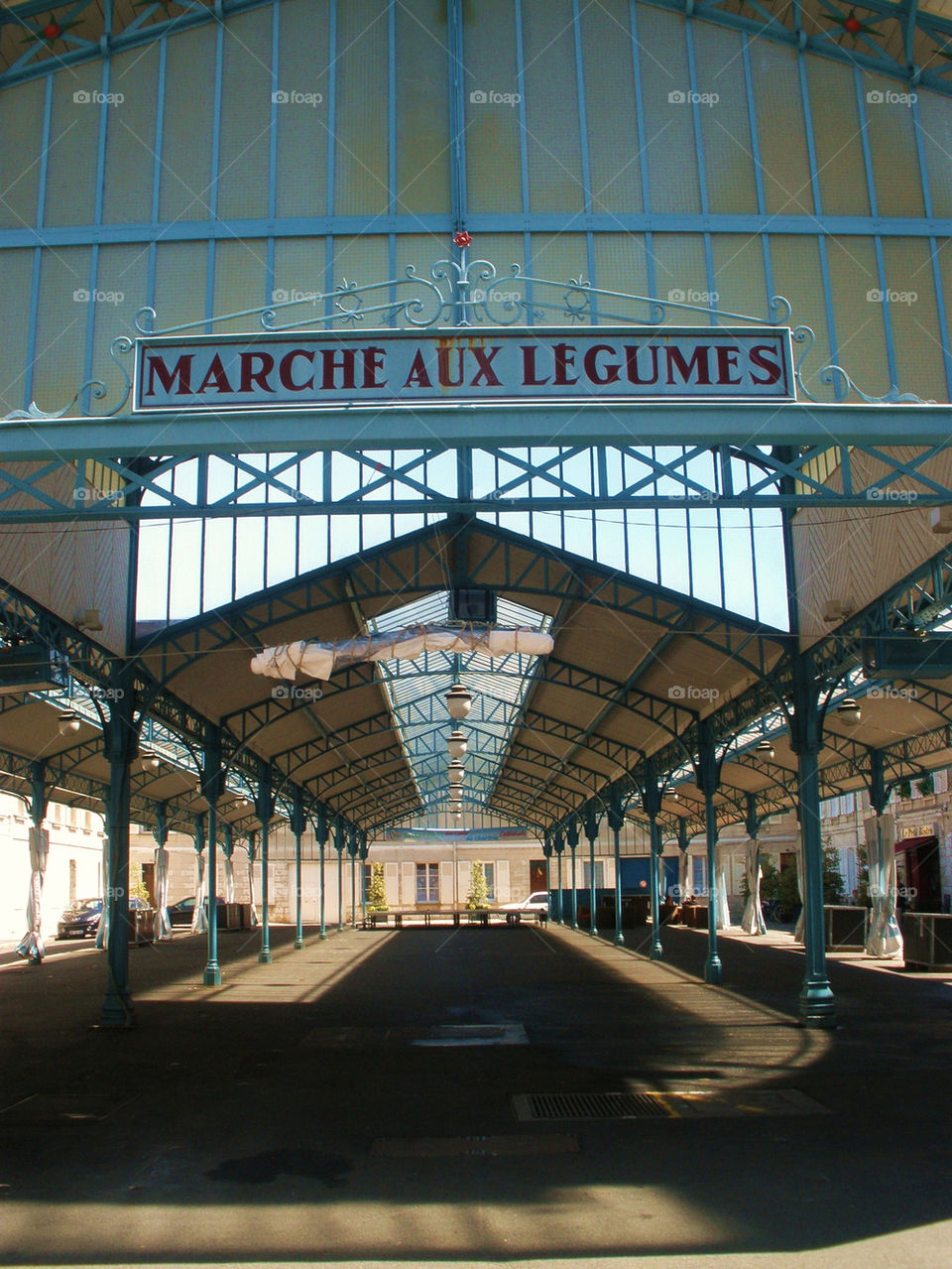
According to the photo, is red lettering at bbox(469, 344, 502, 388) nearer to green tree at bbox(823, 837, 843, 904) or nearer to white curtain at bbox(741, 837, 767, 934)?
white curtain at bbox(741, 837, 767, 934)

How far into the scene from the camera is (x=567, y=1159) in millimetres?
8883

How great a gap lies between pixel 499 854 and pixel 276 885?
14.8 meters

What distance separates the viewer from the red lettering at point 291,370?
8984 mm

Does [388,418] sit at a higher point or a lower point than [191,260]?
lower

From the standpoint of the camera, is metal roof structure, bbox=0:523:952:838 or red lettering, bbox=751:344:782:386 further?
metal roof structure, bbox=0:523:952:838

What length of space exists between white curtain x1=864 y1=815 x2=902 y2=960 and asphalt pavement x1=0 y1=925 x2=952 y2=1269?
589 cm

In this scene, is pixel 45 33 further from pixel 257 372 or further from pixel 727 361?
pixel 727 361

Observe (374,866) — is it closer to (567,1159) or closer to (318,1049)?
(318,1049)

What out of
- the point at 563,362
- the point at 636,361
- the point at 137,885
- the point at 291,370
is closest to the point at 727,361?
the point at 636,361

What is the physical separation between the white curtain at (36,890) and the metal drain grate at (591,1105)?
2141 centimetres

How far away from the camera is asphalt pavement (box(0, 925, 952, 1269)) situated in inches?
275

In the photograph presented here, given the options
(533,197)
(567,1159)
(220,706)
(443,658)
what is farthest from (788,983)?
(533,197)

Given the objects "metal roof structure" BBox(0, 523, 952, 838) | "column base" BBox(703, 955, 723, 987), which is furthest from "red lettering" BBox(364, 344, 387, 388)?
"column base" BBox(703, 955, 723, 987)

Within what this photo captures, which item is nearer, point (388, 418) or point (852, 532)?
point (388, 418)
